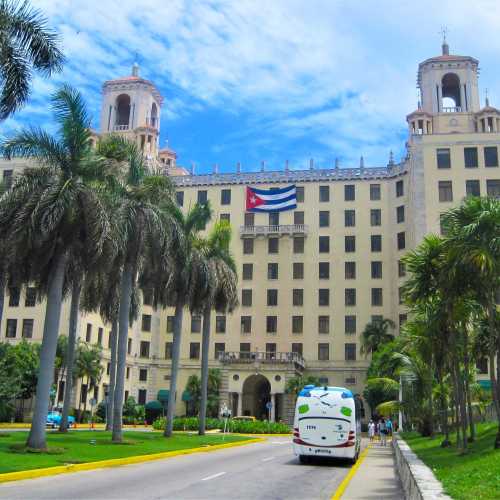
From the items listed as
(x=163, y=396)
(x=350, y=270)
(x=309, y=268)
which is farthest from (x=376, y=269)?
(x=163, y=396)

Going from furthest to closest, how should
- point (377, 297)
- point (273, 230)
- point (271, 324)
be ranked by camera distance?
point (273, 230)
point (271, 324)
point (377, 297)

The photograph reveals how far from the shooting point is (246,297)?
244 ft

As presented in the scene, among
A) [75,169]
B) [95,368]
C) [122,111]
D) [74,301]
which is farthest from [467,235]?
[122,111]

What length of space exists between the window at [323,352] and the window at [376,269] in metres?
9.67

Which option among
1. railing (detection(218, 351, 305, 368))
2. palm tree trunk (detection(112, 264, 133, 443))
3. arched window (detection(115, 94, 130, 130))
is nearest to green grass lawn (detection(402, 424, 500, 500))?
palm tree trunk (detection(112, 264, 133, 443))

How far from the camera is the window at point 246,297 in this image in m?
74.3

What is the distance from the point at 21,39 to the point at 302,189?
5877 cm

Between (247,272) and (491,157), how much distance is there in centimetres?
3002

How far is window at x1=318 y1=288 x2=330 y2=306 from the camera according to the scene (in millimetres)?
72606

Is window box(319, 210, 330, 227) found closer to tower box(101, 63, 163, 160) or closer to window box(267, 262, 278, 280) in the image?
window box(267, 262, 278, 280)

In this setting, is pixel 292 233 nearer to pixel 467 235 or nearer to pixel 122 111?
pixel 122 111

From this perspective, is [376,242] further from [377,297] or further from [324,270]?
[324,270]

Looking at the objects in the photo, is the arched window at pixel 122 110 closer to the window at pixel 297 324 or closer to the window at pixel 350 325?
the window at pixel 297 324

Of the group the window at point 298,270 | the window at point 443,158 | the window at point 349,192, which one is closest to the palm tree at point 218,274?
the window at point 443,158
